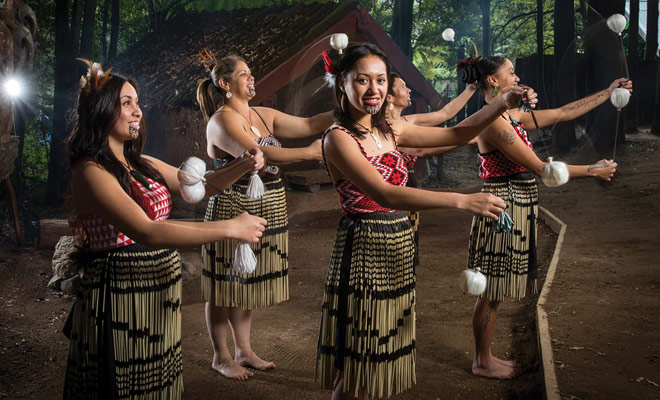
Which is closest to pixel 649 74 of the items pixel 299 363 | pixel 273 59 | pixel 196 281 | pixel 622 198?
pixel 622 198

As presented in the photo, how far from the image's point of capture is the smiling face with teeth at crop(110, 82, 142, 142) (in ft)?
7.44

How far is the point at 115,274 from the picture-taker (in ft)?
7.36

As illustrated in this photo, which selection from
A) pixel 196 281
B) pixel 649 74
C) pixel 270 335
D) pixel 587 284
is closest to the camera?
pixel 270 335

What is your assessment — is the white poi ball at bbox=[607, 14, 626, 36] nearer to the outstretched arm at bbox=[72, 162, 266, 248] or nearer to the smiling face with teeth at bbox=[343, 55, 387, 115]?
the smiling face with teeth at bbox=[343, 55, 387, 115]

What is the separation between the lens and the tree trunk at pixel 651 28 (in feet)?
45.0

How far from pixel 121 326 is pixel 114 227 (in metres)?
0.36

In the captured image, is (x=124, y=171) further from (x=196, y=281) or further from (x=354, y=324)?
(x=196, y=281)

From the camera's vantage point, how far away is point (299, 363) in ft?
13.0

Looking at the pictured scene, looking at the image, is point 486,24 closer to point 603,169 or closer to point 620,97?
point 620,97

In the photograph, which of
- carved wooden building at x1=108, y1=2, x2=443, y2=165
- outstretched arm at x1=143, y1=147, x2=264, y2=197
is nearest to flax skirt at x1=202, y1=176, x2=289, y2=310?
outstretched arm at x1=143, y1=147, x2=264, y2=197

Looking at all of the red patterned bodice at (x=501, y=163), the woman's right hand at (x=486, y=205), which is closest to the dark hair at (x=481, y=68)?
the red patterned bodice at (x=501, y=163)

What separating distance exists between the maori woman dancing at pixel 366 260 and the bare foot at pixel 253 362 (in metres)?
1.28

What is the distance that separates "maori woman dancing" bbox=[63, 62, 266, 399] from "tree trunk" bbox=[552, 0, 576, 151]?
8.44ft

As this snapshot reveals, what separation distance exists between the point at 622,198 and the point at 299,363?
631cm
